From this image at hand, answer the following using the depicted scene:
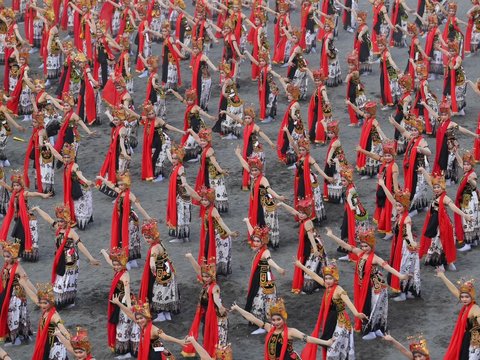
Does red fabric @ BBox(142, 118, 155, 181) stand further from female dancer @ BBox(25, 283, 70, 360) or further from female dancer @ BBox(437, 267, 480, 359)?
female dancer @ BBox(437, 267, 480, 359)


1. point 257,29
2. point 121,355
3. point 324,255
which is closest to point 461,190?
point 324,255

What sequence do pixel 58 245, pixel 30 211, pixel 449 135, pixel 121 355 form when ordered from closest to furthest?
pixel 121 355 → pixel 58 245 → pixel 30 211 → pixel 449 135

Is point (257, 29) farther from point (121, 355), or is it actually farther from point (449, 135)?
point (121, 355)

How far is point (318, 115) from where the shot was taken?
31.3 metres

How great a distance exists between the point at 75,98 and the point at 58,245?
414 inches

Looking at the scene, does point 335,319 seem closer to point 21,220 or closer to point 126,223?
point 126,223

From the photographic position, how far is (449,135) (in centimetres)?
2852

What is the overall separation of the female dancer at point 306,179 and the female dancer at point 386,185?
40.6 inches

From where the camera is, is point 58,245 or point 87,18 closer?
point 58,245

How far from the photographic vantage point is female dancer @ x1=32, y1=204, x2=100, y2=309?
2434cm

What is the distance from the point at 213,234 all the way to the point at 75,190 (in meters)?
4.02

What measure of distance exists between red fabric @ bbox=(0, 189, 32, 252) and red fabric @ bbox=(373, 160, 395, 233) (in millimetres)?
6885

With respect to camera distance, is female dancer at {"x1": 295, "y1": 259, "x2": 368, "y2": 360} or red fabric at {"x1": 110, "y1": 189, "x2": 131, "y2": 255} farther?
red fabric at {"x1": 110, "y1": 189, "x2": 131, "y2": 255}

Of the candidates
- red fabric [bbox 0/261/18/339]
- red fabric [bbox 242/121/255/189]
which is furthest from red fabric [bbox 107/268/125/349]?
red fabric [bbox 242/121/255/189]
